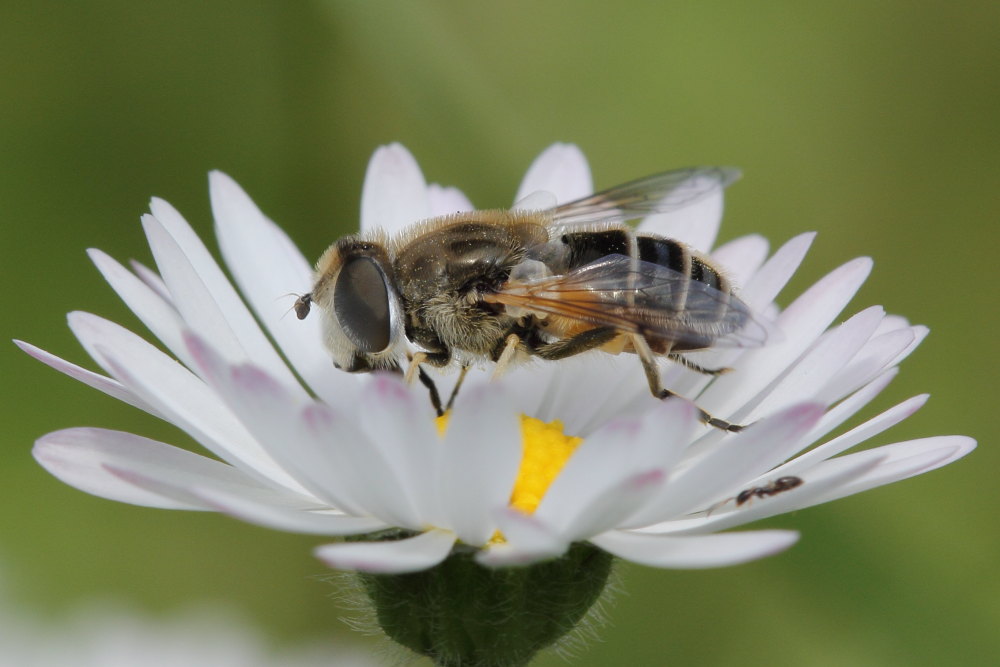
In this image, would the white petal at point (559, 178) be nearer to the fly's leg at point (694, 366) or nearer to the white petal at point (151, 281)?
the fly's leg at point (694, 366)

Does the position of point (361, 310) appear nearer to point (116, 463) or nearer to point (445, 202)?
point (116, 463)

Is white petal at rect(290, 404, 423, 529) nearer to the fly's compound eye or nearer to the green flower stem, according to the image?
the green flower stem

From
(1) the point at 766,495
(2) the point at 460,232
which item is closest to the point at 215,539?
Result: (2) the point at 460,232

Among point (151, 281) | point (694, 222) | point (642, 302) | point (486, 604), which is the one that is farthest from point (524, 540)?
point (694, 222)

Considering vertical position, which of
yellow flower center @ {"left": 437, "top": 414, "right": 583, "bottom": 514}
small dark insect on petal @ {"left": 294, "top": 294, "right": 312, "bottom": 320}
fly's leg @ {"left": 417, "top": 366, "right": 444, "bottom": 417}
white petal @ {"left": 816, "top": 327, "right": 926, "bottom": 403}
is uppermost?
white petal @ {"left": 816, "top": 327, "right": 926, "bottom": 403}

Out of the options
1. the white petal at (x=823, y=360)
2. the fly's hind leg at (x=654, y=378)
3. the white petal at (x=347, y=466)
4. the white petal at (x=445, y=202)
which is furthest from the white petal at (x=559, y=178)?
the white petal at (x=347, y=466)


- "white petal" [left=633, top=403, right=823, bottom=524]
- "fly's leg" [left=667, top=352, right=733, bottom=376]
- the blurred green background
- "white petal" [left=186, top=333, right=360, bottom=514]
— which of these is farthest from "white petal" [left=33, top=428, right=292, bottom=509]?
the blurred green background
